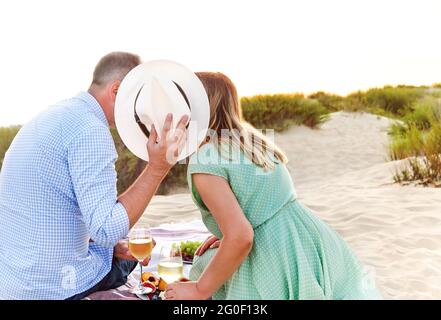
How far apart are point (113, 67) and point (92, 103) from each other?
0.14 meters

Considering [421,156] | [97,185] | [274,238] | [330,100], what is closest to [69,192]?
[97,185]

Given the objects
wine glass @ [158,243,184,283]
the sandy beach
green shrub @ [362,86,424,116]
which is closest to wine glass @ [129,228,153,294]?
wine glass @ [158,243,184,283]

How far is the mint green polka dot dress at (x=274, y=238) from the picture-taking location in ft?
6.08

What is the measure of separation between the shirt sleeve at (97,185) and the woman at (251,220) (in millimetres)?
239

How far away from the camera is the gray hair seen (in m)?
2.06

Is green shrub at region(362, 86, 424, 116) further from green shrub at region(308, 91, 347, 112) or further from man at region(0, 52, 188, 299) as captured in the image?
man at region(0, 52, 188, 299)

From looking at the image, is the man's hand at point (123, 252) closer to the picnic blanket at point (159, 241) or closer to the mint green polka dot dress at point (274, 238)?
the picnic blanket at point (159, 241)

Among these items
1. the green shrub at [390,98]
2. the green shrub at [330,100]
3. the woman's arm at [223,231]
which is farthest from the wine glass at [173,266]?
the green shrub at [390,98]

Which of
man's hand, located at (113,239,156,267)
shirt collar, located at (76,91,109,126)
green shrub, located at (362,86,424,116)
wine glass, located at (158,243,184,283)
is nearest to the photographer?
shirt collar, located at (76,91,109,126)

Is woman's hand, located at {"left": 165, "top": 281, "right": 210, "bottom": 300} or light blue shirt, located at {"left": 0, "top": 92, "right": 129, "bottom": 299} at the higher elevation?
light blue shirt, located at {"left": 0, "top": 92, "right": 129, "bottom": 299}

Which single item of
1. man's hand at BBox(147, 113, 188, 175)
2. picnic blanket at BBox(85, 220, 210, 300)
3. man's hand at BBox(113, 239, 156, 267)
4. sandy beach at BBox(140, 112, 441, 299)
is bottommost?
sandy beach at BBox(140, 112, 441, 299)

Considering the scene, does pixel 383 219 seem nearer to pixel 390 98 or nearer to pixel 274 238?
Answer: pixel 274 238

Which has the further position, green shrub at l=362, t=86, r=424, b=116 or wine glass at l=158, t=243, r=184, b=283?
green shrub at l=362, t=86, r=424, b=116
